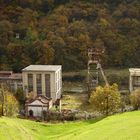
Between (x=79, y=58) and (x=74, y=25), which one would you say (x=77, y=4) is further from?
(x=79, y=58)

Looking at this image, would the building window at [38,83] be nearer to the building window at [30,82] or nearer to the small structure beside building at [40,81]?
the small structure beside building at [40,81]

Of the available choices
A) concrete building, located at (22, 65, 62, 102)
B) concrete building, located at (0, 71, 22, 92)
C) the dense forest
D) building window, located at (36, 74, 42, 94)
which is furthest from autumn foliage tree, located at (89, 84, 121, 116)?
the dense forest

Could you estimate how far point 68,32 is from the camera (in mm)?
70875

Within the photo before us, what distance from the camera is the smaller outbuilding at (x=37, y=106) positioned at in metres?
47.2

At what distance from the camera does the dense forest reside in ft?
220

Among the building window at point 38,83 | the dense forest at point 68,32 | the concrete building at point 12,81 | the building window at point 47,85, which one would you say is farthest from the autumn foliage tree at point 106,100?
the dense forest at point 68,32

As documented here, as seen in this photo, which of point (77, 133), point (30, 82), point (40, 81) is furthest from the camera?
point (30, 82)

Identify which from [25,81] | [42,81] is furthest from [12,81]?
[42,81]

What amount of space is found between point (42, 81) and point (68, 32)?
18.7 meters

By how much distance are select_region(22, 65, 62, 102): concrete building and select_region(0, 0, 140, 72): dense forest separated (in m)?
10.8

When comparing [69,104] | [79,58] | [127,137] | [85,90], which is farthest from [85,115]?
[79,58]

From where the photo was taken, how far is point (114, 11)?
76062 mm

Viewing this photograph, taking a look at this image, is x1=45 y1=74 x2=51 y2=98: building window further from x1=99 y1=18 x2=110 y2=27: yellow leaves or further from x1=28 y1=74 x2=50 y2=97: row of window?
x1=99 y1=18 x2=110 y2=27: yellow leaves

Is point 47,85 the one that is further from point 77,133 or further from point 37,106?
point 77,133
